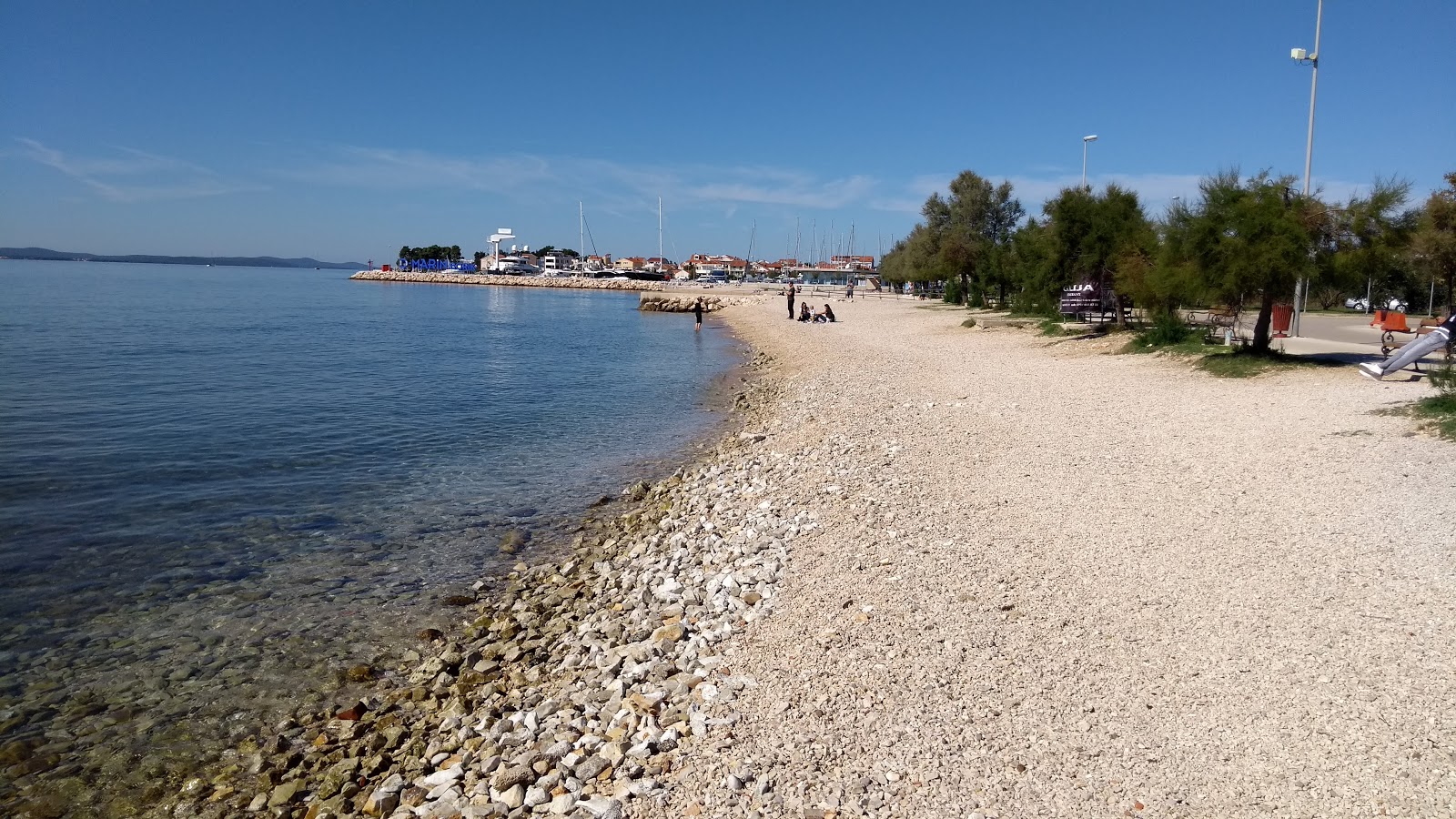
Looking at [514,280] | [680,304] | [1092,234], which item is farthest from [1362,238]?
[514,280]

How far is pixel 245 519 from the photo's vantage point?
487 inches

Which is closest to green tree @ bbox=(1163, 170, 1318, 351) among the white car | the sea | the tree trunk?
the tree trunk

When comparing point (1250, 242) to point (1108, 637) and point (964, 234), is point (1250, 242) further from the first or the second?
point (964, 234)

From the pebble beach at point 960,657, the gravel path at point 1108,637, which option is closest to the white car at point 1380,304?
the pebble beach at point 960,657

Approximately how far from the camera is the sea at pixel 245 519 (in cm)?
728

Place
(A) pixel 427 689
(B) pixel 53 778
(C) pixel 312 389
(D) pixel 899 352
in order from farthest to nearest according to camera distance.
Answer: (D) pixel 899 352
(C) pixel 312 389
(A) pixel 427 689
(B) pixel 53 778

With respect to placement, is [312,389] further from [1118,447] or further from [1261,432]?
[1261,432]

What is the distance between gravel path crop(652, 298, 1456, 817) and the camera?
4492mm

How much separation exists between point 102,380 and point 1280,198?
31.9 metres

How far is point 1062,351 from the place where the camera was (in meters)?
26.3

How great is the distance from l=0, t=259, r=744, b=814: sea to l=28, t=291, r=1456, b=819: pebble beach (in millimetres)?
768

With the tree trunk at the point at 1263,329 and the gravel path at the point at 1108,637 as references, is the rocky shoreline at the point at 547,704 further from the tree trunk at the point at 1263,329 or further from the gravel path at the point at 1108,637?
the tree trunk at the point at 1263,329

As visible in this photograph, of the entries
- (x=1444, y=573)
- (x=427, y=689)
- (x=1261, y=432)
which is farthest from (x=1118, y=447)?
(x=427, y=689)

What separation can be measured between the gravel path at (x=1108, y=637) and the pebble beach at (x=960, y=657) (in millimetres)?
25
